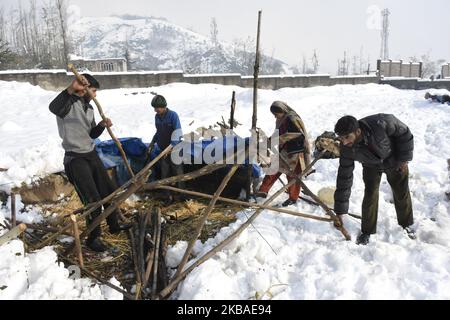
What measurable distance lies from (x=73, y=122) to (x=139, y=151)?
6.23 feet

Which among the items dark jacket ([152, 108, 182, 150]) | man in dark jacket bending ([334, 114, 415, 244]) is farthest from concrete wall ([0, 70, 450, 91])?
man in dark jacket bending ([334, 114, 415, 244])

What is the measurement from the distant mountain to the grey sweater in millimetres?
77938

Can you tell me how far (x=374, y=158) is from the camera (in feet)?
10.8

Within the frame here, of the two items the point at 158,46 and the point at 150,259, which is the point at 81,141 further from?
the point at 158,46

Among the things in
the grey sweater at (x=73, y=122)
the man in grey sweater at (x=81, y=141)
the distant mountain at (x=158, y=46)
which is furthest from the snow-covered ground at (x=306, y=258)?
the distant mountain at (x=158, y=46)

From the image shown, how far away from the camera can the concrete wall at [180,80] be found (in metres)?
15.0

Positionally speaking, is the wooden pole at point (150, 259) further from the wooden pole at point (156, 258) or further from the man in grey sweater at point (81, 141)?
the man in grey sweater at point (81, 141)

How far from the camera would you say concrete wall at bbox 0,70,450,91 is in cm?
1499

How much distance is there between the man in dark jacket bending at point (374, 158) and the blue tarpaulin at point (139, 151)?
1528 millimetres

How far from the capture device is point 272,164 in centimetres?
454

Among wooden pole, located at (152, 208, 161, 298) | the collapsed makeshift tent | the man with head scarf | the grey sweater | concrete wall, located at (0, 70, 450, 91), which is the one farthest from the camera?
concrete wall, located at (0, 70, 450, 91)

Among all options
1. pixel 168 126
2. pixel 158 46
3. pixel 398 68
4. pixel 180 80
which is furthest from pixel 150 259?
pixel 158 46

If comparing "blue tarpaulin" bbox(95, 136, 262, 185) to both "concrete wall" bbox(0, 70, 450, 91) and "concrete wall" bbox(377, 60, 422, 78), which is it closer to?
"concrete wall" bbox(0, 70, 450, 91)
